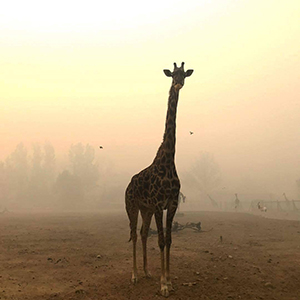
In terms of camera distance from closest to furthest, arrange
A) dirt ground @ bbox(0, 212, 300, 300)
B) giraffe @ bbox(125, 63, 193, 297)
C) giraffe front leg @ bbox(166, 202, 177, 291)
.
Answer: dirt ground @ bbox(0, 212, 300, 300), giraffe front leg @ bbox(166, 202, 177, 291), giraffe @ bbox(125, 63, 193, 297)

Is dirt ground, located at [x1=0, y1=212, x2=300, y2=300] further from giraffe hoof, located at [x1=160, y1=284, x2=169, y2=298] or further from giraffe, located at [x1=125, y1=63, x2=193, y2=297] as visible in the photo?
giraffe, located at [x1=125, y1=63, x2=193, y2=297]

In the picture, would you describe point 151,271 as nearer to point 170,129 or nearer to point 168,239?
point 168,239

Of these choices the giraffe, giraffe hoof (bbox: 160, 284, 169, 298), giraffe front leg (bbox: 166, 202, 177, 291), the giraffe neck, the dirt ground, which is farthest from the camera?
the giraffe neck

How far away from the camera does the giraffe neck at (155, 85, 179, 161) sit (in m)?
7.16

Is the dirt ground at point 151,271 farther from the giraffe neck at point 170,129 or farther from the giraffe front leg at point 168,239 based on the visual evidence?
the giraffe neck at point 170,129

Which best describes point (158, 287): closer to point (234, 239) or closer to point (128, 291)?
point (128, 291)

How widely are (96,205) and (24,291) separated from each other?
70.9 meters

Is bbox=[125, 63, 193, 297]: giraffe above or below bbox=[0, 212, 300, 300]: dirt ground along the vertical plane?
above

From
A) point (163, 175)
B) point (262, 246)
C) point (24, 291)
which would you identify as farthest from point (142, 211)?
point (262, 246)

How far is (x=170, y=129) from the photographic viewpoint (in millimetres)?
7336

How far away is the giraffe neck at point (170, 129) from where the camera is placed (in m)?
7.16

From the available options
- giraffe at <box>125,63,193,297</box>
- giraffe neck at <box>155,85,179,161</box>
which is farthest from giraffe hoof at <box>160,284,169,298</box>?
giraffe neck at <box>155,85,179,161</box>

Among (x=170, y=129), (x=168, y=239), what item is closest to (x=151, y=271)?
(x=168, y=239)

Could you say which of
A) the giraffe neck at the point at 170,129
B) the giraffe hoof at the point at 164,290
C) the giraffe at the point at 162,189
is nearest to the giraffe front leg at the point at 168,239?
the giraffe at the point at 162,189
